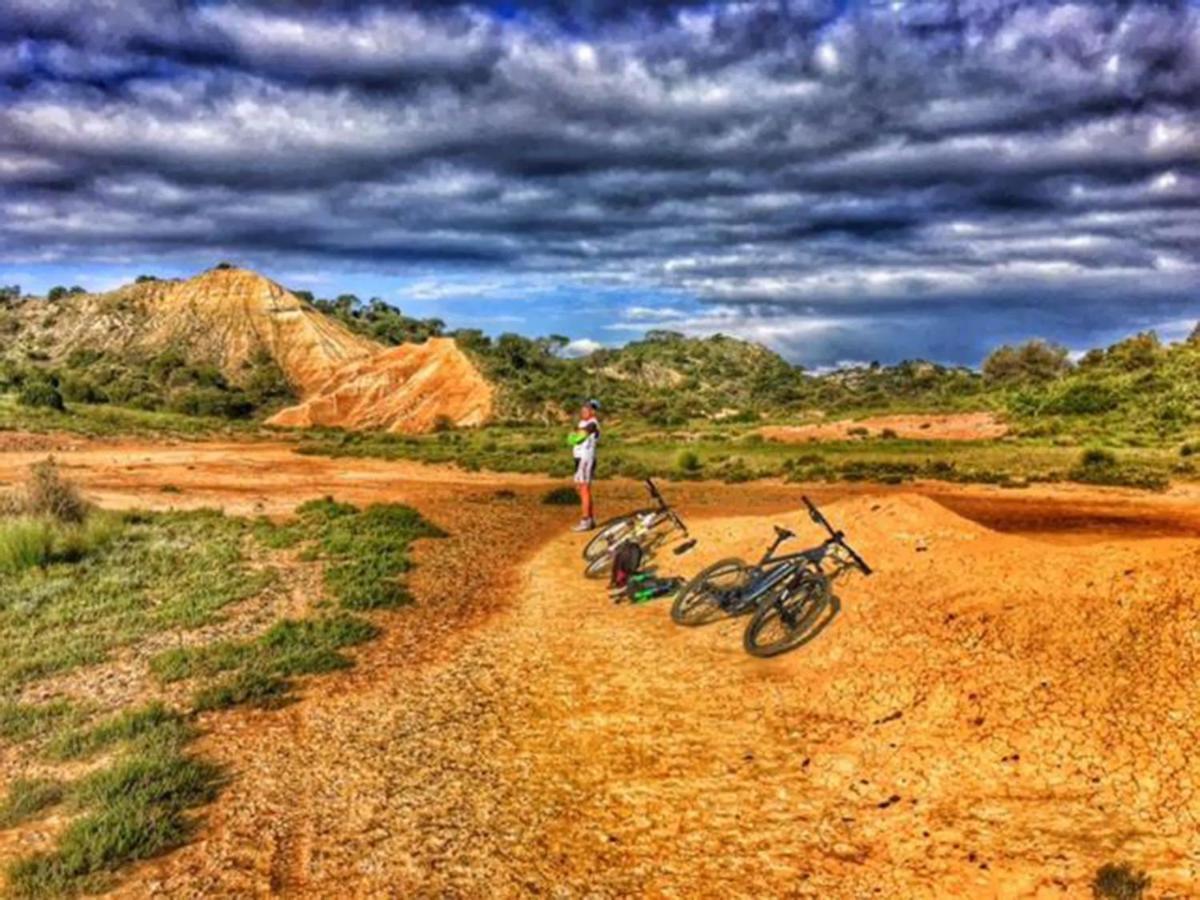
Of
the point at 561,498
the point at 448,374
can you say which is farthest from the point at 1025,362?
the point at 561,498

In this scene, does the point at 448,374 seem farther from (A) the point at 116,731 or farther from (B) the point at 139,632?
(A) the point at 116,731

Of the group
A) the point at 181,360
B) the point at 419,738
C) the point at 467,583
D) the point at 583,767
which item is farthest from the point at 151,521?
the point at 181,360

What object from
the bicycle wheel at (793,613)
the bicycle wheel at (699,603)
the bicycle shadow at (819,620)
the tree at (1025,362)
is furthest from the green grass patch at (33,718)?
→ the tree at (1025,362)

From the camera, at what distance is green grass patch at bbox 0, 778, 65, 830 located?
654 cm

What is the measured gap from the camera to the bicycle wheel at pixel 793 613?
10.2 meters

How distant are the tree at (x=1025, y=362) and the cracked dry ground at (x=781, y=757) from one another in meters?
82.3

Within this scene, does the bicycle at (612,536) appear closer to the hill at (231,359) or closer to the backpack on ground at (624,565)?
the backpack on ground at (624,565)

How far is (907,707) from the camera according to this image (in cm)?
809

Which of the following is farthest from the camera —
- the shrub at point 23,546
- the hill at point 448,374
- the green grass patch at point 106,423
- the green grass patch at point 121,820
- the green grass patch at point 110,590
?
the hill at point 448,374

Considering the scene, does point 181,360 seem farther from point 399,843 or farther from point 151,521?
point 399,843

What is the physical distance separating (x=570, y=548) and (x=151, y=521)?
10170mm

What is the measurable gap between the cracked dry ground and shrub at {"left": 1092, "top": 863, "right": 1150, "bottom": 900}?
0.10 meters

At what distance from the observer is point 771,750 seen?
791 cm

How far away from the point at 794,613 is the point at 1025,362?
87785mm
